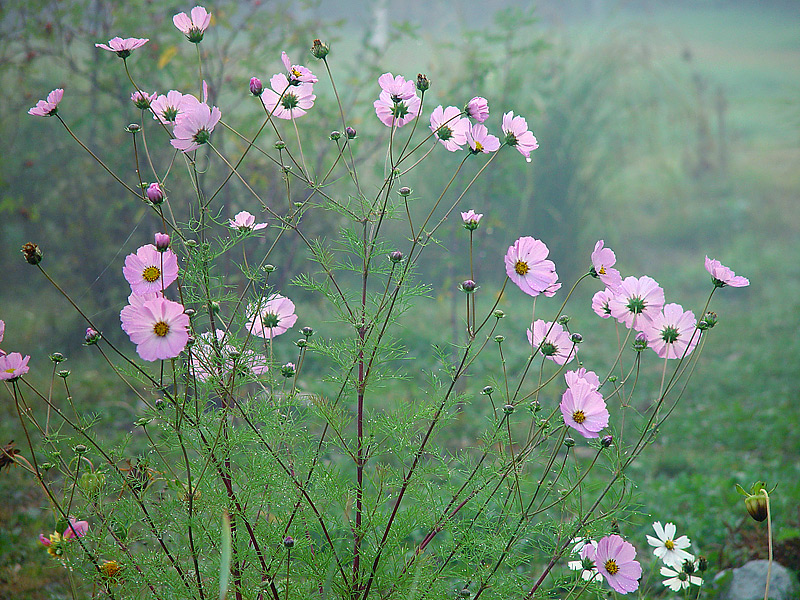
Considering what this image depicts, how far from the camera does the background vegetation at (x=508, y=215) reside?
2.20 m

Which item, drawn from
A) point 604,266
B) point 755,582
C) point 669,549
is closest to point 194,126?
point 604,266

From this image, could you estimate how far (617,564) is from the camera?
97 cm

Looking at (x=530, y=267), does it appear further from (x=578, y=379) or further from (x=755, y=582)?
(x=755, y=582)

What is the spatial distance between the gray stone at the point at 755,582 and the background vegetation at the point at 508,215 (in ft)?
0.28

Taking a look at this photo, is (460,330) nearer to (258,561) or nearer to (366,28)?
(366,28)

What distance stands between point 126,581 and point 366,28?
2656mm

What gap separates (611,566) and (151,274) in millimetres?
773

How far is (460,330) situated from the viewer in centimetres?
336

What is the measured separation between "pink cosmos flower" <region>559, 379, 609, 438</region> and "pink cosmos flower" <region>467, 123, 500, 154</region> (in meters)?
0.35

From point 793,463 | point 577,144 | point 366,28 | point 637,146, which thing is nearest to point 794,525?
point 793,463


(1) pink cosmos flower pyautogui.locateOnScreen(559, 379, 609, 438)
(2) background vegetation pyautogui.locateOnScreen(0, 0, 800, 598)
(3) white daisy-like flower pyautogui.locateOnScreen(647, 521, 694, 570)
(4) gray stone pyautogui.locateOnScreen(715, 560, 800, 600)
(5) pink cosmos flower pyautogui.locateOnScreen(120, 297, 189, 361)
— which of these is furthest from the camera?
(2) background vegetation pyautogui.locateOnScreen(0, 0, 800, 598)

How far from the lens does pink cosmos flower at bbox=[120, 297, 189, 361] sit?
740mm

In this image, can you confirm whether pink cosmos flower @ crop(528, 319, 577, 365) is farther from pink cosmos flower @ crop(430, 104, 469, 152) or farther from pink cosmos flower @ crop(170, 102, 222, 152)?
pink cosmos flower @ crop(170, 102, 222, 152)

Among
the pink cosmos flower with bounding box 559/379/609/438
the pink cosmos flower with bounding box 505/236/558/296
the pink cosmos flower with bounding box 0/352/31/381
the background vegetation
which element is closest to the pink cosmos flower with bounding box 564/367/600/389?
the pink cosmos flower with bounding box 559/379/609/438
